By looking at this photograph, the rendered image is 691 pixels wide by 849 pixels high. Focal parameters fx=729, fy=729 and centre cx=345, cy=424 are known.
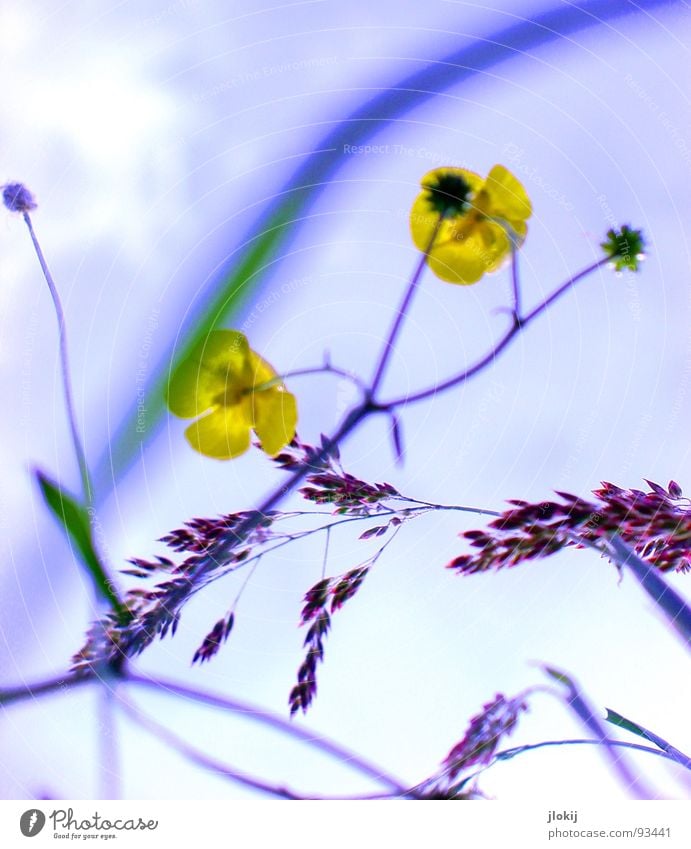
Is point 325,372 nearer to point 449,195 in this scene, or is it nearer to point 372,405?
point 372,405

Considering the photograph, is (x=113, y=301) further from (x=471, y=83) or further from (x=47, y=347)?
(x=471, y=83)

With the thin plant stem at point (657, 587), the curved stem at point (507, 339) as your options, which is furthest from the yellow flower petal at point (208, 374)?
the thin plant stem at point (657, 587)

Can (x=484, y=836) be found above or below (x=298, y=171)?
below

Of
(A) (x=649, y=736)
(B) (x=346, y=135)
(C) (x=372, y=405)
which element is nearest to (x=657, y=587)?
(A) (x=649, y=736)

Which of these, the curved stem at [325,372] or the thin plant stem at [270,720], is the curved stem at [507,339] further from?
the thin plant stem at [270,720]

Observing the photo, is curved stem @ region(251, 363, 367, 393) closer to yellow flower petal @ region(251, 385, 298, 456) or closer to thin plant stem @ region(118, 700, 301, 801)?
yellow flower petal @ region(251, 385, 298, 456)

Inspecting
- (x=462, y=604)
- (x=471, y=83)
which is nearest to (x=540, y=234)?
(x=471, y=83)
